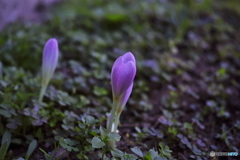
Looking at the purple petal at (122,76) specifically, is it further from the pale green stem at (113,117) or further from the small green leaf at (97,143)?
the small green leaf at (97,143)

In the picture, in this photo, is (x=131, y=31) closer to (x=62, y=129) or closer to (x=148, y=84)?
(x=148, y=84)

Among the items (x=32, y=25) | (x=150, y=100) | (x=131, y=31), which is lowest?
(x=150, y=100)

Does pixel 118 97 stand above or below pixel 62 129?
above

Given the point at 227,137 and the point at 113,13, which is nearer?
the point at 227,137

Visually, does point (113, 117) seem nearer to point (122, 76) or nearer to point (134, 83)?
point (122, 76)

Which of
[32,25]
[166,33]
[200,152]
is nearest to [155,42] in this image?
[166,33]

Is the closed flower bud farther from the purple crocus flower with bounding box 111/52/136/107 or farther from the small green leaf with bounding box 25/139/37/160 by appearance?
the purple crocus flower with bounding box 111/52/136/107

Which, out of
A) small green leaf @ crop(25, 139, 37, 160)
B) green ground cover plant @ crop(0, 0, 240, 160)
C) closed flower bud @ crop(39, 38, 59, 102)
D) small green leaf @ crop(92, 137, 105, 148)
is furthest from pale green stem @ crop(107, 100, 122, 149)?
closed flower bud @ crop(39, 38, 59, 102)

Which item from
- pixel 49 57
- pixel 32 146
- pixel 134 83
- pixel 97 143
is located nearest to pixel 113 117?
pixel 97 143
